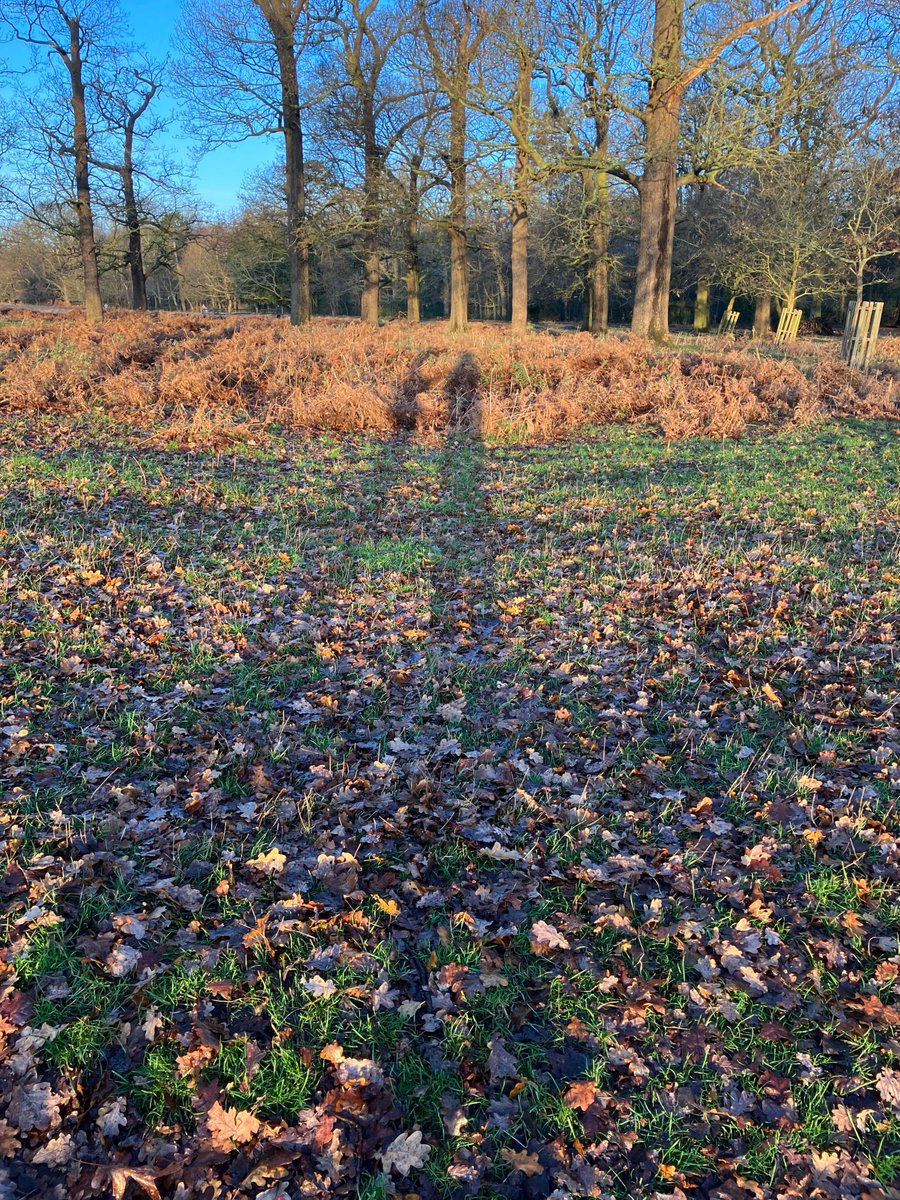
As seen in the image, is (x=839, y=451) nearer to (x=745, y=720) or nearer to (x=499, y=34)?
(x=745, y=720)

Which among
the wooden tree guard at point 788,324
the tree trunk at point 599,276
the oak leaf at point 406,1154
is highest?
the tree trunk at point 599,276

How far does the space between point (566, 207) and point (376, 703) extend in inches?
1091

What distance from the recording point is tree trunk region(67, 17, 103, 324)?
25.0 m

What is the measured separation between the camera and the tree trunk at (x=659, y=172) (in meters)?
16.2

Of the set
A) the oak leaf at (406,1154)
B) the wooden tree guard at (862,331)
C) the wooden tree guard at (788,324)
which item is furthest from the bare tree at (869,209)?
the oak leaf at (406,1154)

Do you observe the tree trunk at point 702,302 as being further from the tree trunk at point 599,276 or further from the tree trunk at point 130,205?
the tree trunk at point 130,205

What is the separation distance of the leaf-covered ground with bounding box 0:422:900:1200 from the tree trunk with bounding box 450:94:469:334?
18.5 metres

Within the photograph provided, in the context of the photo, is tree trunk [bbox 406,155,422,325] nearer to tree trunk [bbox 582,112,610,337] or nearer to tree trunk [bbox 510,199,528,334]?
tree trunk [bbox 510,199,528,334]

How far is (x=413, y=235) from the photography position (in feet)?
107

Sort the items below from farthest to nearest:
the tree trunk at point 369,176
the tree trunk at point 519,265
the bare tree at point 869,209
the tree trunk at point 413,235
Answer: the bare tree at point 869,209 → the tree trunk at point 413,235 → the tree trunk at point 519,265 → the tree trunk at point 369,176

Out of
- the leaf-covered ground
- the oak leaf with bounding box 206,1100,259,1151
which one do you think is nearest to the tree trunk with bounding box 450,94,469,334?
the leaf-covered ground

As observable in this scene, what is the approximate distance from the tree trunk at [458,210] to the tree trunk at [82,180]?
1256cm

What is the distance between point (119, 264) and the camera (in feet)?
99.7

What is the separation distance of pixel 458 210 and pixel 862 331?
15.1 metres
